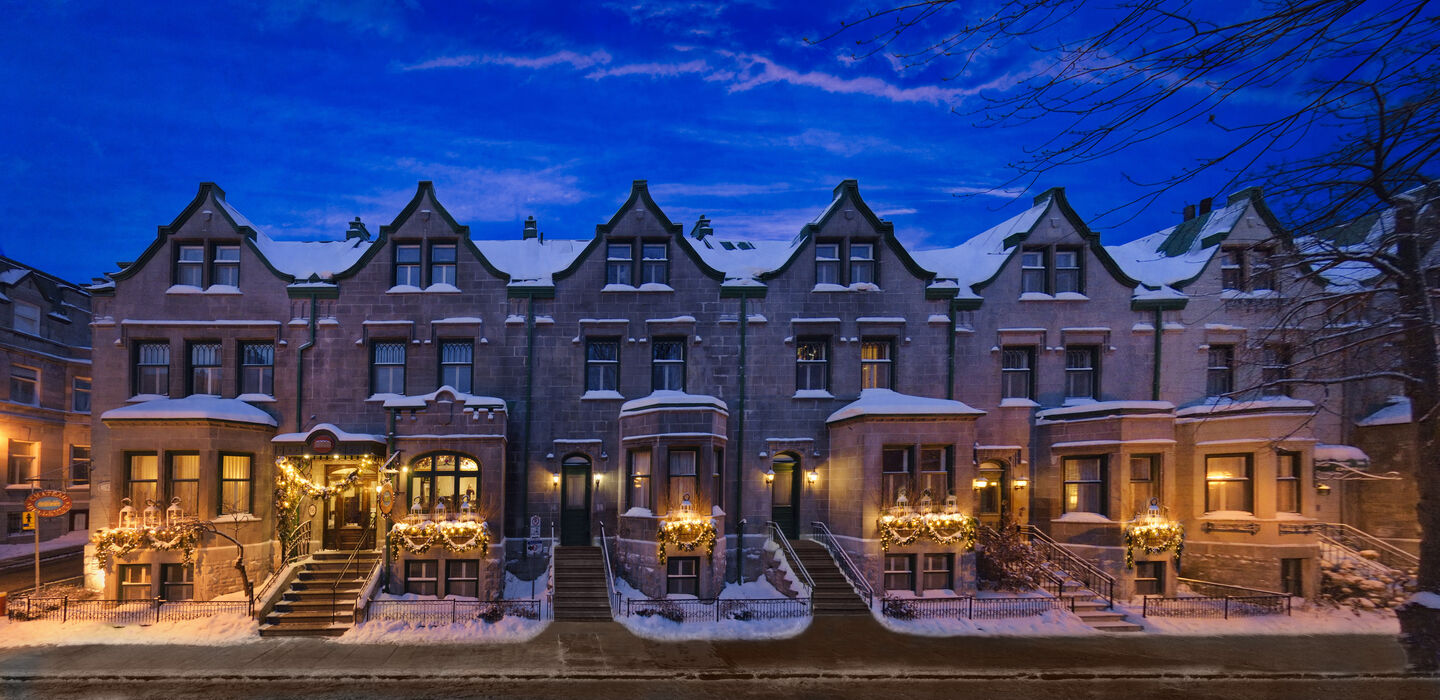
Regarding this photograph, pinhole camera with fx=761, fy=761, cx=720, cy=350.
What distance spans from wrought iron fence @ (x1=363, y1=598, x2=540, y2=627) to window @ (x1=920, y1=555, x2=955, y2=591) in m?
11.1

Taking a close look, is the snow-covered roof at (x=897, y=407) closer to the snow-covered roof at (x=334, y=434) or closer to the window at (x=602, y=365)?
the window at (x=602, y=365)

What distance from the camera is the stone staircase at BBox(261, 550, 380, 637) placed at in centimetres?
1870

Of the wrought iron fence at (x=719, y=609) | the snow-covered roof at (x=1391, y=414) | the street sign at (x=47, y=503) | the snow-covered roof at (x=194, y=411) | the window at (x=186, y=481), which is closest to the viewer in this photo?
the wrought iron fence at (x=719, y=609)

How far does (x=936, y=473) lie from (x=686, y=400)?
7.74 metres

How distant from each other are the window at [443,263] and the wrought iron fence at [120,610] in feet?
35.5

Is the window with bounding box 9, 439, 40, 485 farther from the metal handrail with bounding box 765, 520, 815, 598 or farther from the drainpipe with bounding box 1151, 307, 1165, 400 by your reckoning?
the drainpipe with bounding box 1151, 307, 1165, 400

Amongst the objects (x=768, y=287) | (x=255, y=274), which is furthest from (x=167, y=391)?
(x=768, y=287)

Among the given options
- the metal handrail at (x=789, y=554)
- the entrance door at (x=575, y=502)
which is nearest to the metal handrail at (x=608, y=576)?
the entrance door at (x=575, y=502)

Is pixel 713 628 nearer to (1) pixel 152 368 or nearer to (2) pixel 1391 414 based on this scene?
(1) pixel 152 368

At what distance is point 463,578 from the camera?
849 inches

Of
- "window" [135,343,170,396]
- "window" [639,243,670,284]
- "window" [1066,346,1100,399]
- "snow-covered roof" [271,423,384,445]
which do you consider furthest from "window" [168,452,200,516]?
"window" [1066,346,1100,399]

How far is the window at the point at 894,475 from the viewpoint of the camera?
22.5m

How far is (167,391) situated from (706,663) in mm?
19883

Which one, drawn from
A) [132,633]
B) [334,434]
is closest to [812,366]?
[334,434]
